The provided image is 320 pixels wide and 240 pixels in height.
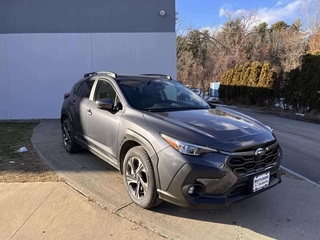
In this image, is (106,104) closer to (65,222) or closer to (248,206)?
(65,222)

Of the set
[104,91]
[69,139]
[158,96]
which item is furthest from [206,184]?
[69,139]

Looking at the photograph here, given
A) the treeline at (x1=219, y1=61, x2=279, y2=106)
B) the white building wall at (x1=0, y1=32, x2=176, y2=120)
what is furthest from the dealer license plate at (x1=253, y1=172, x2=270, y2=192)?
→ the treeline at (x1=219, y1=61, x2=279, y2=106)

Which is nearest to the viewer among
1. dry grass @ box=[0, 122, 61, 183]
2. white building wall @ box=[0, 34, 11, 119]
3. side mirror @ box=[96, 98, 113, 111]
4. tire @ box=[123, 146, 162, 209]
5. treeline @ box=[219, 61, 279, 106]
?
tire @ box=[123, 146, 162, 209]

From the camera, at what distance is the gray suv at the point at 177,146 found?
3127mm

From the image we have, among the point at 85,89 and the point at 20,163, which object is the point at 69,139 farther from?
the point at 85,89

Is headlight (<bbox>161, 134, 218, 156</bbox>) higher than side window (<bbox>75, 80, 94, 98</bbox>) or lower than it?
lower

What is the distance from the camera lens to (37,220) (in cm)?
345

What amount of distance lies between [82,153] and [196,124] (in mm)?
3333

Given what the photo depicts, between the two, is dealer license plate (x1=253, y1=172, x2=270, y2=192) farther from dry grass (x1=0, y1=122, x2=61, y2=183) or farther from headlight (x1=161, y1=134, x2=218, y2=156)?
dry grass (x1=0, y1=122, x2=61, y2=183)

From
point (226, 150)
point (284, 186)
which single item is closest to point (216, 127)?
point (226, 150)

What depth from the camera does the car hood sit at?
3.22 metres

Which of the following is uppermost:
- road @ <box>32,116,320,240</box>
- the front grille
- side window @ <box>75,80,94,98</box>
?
side window @ <box>75,80,94,98</box>

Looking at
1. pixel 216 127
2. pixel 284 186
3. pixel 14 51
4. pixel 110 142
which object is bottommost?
pixel 284 186

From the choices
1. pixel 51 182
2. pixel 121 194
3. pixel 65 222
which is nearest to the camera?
pixel 65 222
